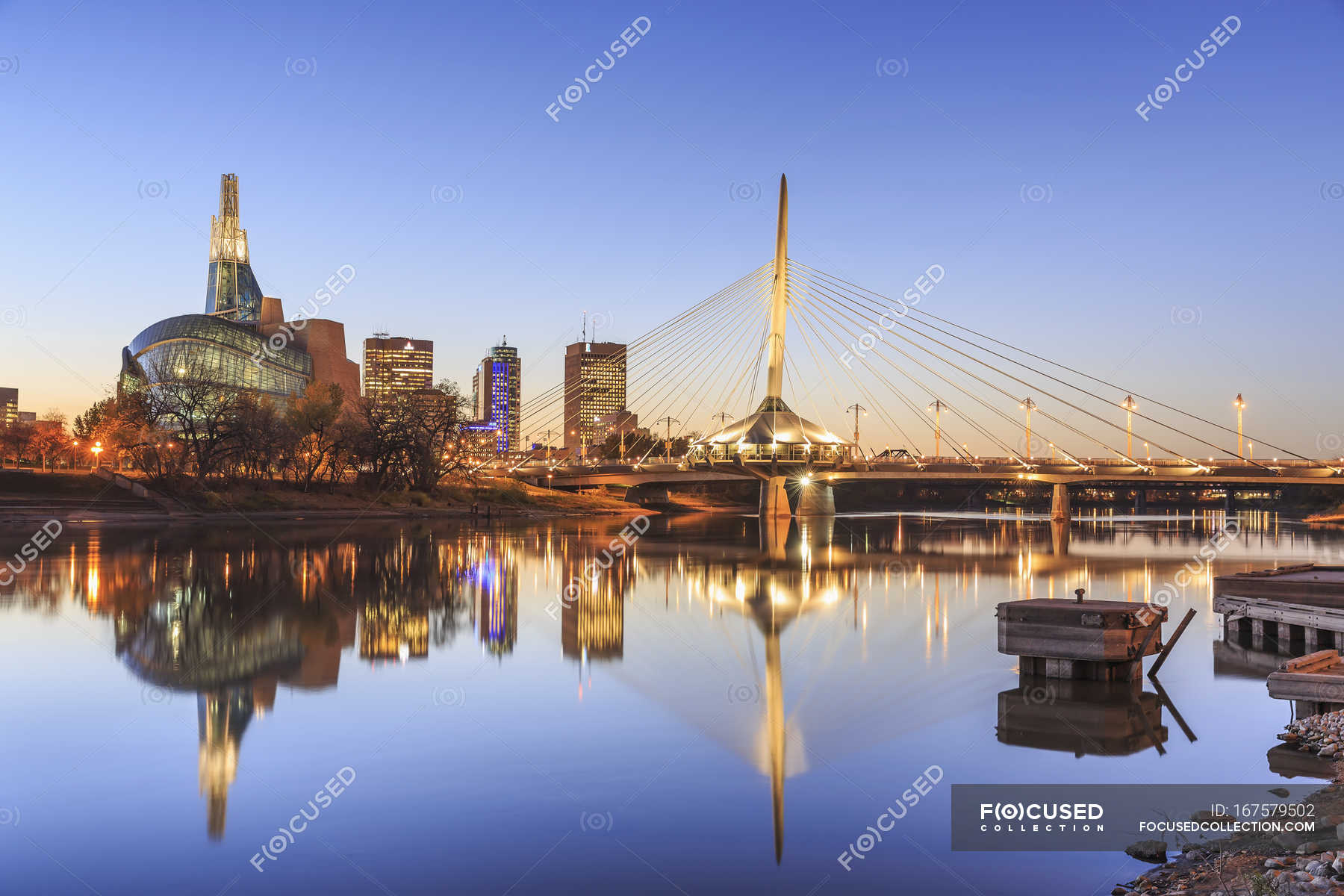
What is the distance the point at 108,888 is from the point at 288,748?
5095mm

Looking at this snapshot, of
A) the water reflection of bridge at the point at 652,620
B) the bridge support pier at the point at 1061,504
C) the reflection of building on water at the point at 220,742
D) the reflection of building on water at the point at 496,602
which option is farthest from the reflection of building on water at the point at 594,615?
the bridge support pier at the point at 1061,504

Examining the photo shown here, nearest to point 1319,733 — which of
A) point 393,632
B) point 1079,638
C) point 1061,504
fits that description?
point 1079,638

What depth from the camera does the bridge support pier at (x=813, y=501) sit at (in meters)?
110

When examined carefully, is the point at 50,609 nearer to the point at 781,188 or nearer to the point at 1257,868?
the point at 1257,868

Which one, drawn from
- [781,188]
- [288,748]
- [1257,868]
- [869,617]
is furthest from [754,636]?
[781,188]

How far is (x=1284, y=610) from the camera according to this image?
959 inches

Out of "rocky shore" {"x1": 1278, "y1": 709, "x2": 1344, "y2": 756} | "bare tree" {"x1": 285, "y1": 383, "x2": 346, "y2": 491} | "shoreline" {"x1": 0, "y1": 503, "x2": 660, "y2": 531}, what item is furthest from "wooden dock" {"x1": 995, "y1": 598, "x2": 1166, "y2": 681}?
"bare tree" {"x1": 285, "y1": 383, "x2": 346, "y2": 491}

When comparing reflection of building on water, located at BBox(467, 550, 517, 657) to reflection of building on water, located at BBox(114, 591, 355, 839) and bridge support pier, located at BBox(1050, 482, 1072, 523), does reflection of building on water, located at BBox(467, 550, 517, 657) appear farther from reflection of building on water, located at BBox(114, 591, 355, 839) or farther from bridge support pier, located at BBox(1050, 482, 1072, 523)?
bridge support pier, located at BBox(1050, 482, 1072, 523)

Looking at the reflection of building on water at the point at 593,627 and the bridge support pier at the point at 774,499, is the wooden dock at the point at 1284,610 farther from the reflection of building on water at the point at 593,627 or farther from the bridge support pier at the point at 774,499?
the bridge support pier at the point at 774,499

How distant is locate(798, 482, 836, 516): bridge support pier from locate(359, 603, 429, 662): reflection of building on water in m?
80.0

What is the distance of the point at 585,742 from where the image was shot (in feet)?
54.2

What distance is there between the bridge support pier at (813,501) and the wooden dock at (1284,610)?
81441mm

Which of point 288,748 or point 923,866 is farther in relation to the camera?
point 288,748

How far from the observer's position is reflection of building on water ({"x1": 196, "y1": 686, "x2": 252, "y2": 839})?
510 inches
